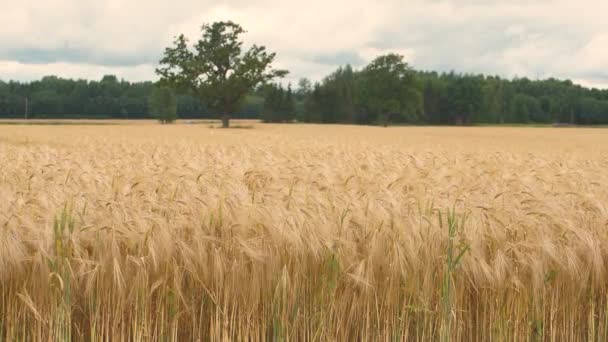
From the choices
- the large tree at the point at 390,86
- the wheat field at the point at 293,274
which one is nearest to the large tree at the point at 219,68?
the large tree at the point at 390,86

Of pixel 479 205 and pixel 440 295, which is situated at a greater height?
pixel 479 205

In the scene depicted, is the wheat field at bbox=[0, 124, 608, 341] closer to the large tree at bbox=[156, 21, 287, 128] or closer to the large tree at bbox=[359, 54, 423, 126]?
the large tree at bbox=[156, 21, 287, 128]

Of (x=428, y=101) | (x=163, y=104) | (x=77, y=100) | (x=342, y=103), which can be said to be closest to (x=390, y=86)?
(x=342, y=103)

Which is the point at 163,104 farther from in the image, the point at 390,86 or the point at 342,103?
the point at 390,86

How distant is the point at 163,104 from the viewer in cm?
10094

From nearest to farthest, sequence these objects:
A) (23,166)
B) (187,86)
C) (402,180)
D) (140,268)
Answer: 1. (140,268)
2. (402,180)
3. (23,166)
4. (187,86)

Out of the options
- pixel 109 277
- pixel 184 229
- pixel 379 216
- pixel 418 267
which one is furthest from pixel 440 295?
pixel 109 277

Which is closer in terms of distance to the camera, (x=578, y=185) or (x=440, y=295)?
(x=440, y=295)

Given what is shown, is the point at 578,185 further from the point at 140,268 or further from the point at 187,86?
the point at 187,86

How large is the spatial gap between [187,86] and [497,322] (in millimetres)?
56774

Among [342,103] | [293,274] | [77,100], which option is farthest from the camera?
[77,100]

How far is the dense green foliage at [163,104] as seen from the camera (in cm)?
9820

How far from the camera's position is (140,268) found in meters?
3.21

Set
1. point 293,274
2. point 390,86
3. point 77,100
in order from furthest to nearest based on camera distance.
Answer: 1. point 77,100
2. point 390,86
3. point 293,274
